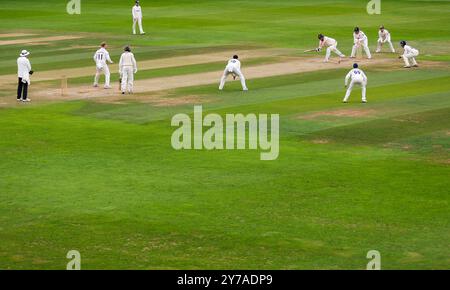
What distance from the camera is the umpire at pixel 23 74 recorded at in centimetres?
4044

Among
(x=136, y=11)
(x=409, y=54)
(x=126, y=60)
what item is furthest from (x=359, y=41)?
(x=136, y=11)

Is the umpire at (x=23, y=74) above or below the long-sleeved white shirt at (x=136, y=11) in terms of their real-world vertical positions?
below

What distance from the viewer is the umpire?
1592 inches

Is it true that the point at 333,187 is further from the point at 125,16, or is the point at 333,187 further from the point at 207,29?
the point at 125,16

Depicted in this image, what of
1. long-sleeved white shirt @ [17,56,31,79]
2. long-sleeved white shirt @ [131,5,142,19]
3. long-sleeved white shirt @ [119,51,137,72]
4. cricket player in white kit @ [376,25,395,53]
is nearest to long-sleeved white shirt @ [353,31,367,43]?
cricket player in white kit @ [376,25,395,53]

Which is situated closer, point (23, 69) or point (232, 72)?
point (23, 69)

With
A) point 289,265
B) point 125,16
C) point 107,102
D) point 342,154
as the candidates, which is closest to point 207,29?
point 125,16

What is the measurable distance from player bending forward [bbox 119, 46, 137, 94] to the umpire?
3.74 meters

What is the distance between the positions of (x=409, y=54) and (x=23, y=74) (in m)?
18.6

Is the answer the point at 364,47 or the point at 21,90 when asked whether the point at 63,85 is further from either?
the point at 364,47

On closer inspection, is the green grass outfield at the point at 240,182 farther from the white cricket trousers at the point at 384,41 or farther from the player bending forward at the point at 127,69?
the white cricket trousers at the point at 384,41

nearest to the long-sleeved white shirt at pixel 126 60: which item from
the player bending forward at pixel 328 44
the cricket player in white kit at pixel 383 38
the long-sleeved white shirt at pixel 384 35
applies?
the player bending forward at pixel 328 44

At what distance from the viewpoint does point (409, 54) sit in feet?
161

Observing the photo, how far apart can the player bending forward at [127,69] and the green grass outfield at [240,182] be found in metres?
0.71
